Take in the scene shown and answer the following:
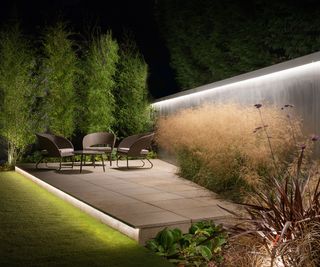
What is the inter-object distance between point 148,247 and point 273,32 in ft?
20.4

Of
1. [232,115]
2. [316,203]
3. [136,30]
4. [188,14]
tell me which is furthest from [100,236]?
[136,30]

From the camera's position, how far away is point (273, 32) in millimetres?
8531

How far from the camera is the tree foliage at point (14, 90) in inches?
389

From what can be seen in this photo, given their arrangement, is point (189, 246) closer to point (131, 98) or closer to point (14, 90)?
point (14, 90)

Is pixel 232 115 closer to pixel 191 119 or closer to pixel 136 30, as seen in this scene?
pixel 191 119

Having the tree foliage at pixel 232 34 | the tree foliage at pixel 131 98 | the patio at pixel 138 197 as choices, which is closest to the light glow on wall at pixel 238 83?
the tree foliage at pixel 131 98

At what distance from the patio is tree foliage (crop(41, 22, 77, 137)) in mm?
2377

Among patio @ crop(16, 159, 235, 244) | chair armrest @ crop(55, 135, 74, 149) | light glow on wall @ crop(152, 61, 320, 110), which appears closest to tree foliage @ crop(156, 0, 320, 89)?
light glow on wall @ crop(152, 61, 320, 110)

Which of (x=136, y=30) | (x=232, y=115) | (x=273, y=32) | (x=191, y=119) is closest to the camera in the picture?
(x=232, y=115)

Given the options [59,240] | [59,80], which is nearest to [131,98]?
[59,80]

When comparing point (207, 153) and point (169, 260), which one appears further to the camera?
point (207, 153)

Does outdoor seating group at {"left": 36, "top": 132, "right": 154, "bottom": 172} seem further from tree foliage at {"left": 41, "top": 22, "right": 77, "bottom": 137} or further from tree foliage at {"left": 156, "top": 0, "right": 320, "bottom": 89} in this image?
tree foliage at {"left": 156, "top": 0, "right": 320, "bottom": 89}

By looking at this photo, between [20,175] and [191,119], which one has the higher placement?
[191,119]

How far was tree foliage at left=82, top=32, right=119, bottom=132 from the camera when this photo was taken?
36.0 feet
